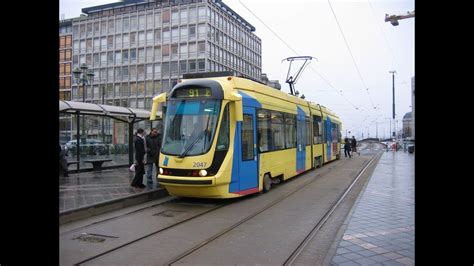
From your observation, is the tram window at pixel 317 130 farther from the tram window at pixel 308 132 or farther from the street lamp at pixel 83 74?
the street lamp at pixel 83 74

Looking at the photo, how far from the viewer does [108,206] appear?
8625 millimetres

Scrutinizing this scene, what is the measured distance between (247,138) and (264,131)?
1192 mm

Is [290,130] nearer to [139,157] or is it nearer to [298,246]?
[139,157]

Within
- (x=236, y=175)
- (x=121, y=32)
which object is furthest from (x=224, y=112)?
(x=121, y=32)

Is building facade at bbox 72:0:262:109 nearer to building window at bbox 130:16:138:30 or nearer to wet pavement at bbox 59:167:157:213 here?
building window at bbox 130:16:138:30

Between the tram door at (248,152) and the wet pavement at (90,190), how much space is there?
8.63 feet

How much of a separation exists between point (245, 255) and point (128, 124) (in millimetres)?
12498

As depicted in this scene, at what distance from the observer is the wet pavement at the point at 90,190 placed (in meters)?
8.49

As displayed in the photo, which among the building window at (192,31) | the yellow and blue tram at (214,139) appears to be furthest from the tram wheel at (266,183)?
the building window at (192,31)

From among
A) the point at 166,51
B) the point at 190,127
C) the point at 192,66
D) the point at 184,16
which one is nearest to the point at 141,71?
the point at 166,51

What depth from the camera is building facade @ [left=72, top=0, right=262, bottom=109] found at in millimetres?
72125

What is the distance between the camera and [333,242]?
19.4 feet

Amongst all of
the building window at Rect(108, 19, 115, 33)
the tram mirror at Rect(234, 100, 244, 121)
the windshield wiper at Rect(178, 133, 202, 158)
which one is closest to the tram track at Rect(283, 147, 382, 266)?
the tram mirror at Rect(234, 100, 244, 121)
